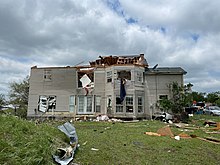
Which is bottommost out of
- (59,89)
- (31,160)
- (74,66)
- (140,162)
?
(140,162)

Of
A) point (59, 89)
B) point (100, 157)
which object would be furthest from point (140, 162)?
point (59, 89)

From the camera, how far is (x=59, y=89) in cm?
2361

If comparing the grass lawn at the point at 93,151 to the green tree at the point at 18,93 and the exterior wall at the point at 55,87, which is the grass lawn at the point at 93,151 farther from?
the green tree at the point at 18,93

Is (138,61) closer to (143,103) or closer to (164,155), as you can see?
(143,103)

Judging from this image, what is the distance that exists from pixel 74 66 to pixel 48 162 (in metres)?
19.8

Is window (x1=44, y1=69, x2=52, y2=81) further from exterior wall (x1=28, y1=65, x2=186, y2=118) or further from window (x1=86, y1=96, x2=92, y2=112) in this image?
window (x1=86, y1=96, x2=92, y2=112)

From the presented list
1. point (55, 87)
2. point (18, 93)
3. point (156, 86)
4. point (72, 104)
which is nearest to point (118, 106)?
point (156, 86)

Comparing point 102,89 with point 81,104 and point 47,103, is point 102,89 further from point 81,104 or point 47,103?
point 47,103

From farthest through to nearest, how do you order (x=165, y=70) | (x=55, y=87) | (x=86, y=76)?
1. (x=55, y=87)
2. (x=86, y=76)
3. (x=165, y=70)

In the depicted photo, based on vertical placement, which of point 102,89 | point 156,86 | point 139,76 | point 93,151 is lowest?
point 93,151

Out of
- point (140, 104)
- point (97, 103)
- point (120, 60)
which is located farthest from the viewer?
point (120, 60)

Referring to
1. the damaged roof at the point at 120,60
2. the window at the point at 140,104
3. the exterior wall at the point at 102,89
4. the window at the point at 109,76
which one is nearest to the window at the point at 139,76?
the exterior wall at the point at 102,89

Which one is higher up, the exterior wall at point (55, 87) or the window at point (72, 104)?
the exterior wall at point (55, 87)

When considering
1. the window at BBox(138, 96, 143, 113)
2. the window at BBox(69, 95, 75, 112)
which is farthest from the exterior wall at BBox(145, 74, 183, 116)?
the window at BBox(69, 95, 75, 112)
